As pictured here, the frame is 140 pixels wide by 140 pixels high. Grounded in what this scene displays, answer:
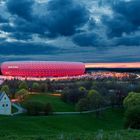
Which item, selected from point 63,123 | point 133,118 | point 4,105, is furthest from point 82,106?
point 133,118

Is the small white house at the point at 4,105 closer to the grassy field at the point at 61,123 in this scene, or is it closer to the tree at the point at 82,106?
the grassy field at the point at 61,123

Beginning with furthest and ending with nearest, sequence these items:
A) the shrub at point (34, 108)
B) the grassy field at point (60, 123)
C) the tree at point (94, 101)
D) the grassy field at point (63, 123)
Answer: the tree at point (94, 101) < the shrub at point (34, 108) < the grassy field at point (60, 123) < the grassy field at point (63, 123)

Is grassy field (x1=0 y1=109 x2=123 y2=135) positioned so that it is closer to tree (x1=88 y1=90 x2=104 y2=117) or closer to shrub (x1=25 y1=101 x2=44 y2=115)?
tree (x1=88 y1=90 x2=104 y2=117)

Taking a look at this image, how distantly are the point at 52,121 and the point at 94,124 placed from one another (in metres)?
12.4

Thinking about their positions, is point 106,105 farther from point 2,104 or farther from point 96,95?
point 2,104

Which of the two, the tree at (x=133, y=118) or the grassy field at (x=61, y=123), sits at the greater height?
the tree at (x=133, y=118)

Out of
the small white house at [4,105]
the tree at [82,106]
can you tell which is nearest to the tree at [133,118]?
the small white house at [4,105]

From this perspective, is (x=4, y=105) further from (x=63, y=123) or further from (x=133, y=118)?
(x=133, y=118)

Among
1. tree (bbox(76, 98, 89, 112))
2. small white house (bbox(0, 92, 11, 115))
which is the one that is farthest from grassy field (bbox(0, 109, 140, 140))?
small white house (bbox(0, 92, 11, 115))

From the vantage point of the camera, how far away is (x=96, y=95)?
112812 mm

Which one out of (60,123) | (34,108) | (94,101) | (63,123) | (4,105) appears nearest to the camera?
(60,123)

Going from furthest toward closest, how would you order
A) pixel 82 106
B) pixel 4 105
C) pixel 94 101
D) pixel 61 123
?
1. pixel 94 101
2. pixel 82 106
3. pixel 4 105
4. pixel 61 123

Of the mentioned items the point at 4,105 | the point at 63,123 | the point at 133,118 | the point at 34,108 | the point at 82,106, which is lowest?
the point at 63,123

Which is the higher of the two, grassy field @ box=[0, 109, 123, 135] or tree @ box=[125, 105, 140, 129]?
tree @ box=[125, 105, 140, 129]
